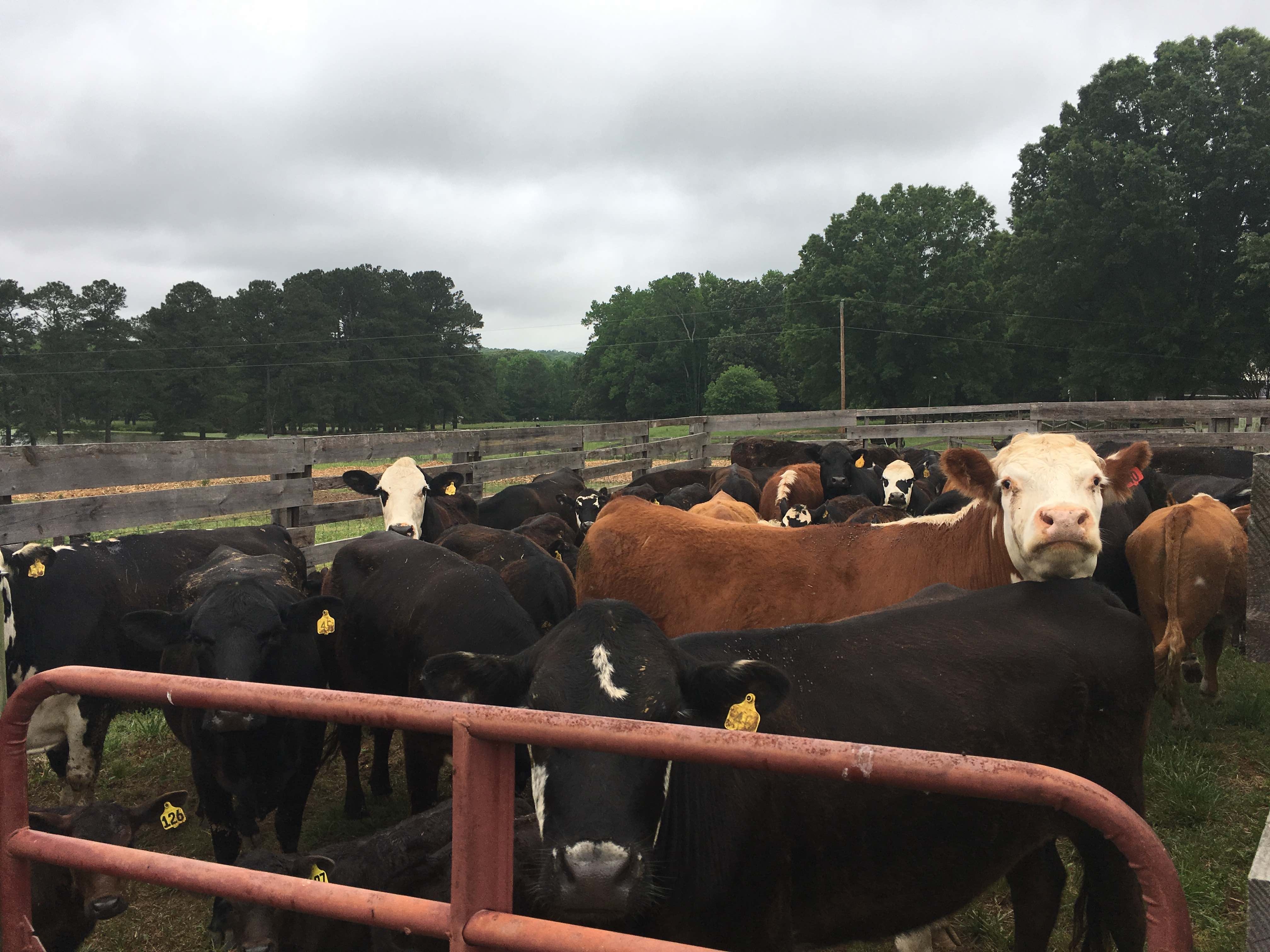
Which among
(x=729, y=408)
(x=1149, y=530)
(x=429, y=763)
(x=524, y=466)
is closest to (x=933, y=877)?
(x=429, y=763)

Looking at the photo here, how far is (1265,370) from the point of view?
113 feet

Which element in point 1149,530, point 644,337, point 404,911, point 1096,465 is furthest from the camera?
point 644,337

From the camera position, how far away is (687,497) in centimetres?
1101

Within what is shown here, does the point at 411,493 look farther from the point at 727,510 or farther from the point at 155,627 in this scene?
the point at 155,627

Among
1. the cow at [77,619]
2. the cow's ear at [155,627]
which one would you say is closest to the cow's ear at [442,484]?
the cow at [77,619]

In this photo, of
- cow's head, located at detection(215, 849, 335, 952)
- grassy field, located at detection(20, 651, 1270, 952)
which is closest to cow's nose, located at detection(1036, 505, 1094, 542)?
grassy field, located at detection(20, 651, 1270, 952)

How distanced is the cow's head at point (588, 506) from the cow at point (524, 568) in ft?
11.2

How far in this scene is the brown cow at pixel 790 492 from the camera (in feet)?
36.5

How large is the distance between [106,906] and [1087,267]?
4253 centimetres

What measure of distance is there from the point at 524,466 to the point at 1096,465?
9531 millimetres

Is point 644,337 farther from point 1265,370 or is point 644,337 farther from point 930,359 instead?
point 1265,370

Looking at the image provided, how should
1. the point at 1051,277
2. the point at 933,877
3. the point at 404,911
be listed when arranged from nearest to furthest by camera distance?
the point at 404,911, the point at 933,877, the point at 1051,277

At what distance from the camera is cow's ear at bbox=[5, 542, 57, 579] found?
5.01m

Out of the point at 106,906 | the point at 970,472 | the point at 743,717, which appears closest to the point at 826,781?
the point at 743,717
